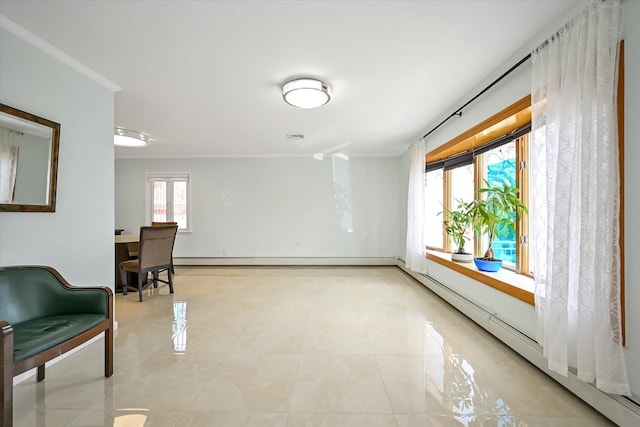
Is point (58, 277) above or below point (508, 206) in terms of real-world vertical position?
below

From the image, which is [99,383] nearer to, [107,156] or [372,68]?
[107,156]

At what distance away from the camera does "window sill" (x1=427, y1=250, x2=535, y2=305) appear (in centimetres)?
227

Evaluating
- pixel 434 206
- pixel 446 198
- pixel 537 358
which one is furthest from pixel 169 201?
pixel 537 358

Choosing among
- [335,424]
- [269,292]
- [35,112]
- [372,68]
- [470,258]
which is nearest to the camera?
[335,424]

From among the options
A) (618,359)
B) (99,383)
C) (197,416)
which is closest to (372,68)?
(618,359)

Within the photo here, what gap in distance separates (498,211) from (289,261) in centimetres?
435

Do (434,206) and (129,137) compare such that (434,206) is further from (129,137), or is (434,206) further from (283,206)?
(129,137)

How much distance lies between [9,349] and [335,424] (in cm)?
174

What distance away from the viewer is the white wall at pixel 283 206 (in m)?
6.30

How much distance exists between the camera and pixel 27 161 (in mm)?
2074

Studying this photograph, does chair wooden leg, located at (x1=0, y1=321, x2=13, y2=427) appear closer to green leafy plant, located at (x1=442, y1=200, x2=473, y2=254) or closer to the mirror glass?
the mirror glass

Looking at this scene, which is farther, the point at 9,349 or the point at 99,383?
the point at 99,383

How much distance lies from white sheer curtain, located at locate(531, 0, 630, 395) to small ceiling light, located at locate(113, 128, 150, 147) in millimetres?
5032

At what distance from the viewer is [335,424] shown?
1548 millimetres
